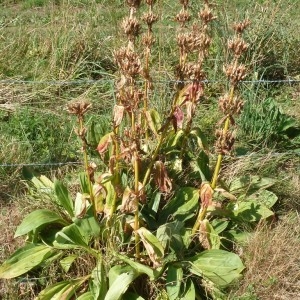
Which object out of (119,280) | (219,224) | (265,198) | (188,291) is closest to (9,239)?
(119,280)

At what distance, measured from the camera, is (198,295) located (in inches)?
132

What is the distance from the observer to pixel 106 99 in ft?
18.5

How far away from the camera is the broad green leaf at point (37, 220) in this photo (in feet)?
10.9

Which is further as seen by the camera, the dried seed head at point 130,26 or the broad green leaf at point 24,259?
the broad green leaf at point 24,259

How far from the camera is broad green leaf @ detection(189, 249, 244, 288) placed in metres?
3.25

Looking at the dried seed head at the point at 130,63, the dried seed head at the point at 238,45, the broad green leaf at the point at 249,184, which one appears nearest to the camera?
the dried seed head at the point at 130,63

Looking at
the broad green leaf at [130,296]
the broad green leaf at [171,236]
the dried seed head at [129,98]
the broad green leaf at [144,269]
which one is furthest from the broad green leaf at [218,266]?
the dried seed head at [129,98]

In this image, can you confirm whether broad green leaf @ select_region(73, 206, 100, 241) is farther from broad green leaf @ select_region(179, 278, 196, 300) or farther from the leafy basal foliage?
broad green leaf @ select_region(179, 278, 196, 300)

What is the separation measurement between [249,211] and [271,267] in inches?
15.9

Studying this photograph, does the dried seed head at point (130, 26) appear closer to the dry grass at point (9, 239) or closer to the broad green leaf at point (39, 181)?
the broad green leaf at point (39, 181)

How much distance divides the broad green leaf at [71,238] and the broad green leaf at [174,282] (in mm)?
508

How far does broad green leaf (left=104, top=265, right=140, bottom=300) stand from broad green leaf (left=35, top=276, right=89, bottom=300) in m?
0.22

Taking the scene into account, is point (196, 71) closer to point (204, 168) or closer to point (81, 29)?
point (204, 168)

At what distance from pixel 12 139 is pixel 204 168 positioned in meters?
1.70
